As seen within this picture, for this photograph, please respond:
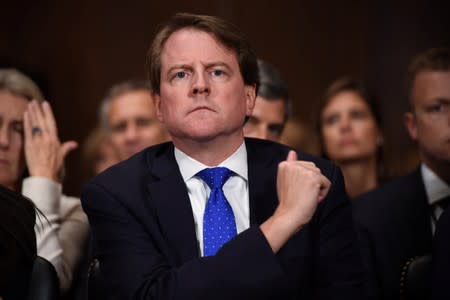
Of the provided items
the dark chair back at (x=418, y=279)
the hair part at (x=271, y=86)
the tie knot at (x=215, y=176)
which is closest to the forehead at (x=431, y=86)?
the hair part at (x=271, y=86)

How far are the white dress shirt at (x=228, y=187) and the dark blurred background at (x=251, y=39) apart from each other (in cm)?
355

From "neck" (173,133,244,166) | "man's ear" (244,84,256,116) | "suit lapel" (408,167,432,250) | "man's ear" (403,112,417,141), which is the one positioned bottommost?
"suit lapel" (408,167,432,250)

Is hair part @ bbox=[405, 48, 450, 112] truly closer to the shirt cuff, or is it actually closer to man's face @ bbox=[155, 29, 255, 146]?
man's face @ bbox=[155, 29, 255, 146]

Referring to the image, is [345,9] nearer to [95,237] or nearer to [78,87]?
[78,87]

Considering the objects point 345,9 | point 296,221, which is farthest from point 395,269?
point 345,9

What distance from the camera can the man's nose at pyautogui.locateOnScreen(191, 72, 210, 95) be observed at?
2009 millimetres

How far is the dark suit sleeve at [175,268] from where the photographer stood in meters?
1.78

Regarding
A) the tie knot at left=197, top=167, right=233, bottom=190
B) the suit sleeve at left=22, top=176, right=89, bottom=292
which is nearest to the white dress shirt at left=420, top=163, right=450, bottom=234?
the tie knot at left=197, top=167, right=233, bottom=190

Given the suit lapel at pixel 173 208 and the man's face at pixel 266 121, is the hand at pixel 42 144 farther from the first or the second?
the suit lapel at pixel 173 208

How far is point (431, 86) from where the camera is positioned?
2912 millimetres

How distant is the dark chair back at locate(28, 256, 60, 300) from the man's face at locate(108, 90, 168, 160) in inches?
63.9

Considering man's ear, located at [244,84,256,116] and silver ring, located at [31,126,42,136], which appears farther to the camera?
silver ring, located at [31,126,42,136]

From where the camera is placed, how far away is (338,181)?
2053mm

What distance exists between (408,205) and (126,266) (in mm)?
1162
